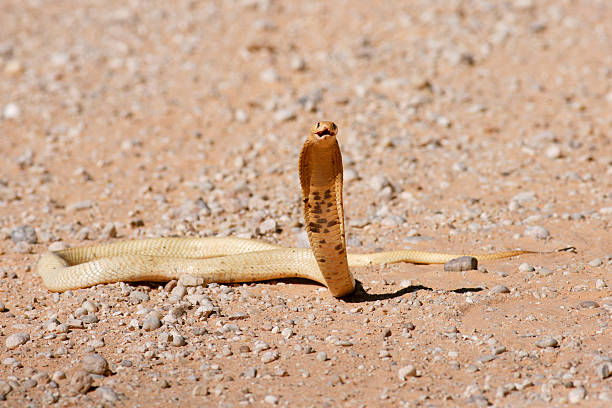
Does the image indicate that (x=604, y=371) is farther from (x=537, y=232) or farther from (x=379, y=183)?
(x=379, y=183)

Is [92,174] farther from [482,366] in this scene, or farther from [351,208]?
[482,366]

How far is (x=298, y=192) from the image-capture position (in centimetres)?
927

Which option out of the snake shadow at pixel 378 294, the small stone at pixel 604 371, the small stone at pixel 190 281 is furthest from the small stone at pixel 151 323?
the small stone at pixel 604 371

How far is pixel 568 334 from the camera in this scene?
18.1 feet

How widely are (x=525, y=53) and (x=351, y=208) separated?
5.56m

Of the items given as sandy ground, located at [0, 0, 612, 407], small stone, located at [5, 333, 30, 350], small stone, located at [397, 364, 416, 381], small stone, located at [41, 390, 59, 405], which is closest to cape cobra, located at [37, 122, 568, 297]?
sandy ground, located at [0, 0, 612, 407]

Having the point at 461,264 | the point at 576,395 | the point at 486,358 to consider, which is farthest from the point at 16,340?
the point at 576,395

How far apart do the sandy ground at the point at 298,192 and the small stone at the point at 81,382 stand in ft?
0.03

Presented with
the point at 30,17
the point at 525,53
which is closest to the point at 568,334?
the point at 525,53

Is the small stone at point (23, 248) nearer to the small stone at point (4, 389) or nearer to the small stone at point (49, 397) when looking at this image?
the small stone at point (4, 389)

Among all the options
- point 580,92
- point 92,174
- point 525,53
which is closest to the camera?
point 92,174

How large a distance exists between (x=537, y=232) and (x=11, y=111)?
8105mm

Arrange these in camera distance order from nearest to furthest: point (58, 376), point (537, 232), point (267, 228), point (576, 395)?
1. point (576, 395)
2. point (58, 376)
3. point (537, 232)
4. point (267, 228)

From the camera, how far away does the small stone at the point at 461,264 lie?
6.88 metres
